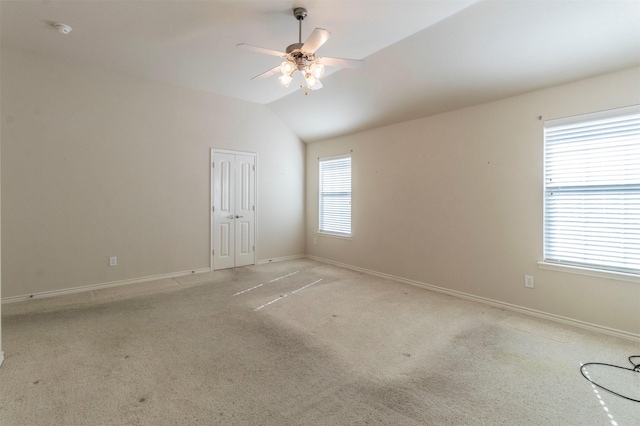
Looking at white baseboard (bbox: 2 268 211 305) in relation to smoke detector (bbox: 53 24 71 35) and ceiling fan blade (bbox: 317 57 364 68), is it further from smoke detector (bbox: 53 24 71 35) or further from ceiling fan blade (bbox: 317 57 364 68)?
ceiling fan blade (bbox: 317 57 364 68)

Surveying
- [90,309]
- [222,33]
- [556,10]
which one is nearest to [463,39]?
[556,10]

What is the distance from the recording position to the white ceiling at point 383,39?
106 inches

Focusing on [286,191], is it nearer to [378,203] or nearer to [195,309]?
[378,203]

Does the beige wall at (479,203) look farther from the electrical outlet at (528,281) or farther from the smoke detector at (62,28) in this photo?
the smoke detector at (62,28)

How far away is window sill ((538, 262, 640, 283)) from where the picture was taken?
9.41 feet

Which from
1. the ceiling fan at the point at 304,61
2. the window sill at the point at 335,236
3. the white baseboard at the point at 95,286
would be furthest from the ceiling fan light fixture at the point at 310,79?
the white baseboard at the point at 95,286

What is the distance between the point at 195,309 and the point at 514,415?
3192 millimetres

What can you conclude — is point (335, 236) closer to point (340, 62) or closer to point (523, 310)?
point (523, 310)

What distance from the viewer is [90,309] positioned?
11.6ft

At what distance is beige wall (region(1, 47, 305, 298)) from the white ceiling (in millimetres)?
405

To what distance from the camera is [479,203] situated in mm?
3936

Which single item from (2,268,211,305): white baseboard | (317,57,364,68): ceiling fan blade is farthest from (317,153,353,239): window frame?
(317,57,364,68): ceiling fan blade

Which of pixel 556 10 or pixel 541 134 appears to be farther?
pixel 541 134

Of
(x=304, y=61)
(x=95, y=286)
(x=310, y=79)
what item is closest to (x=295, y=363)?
(x=310, y=79)
